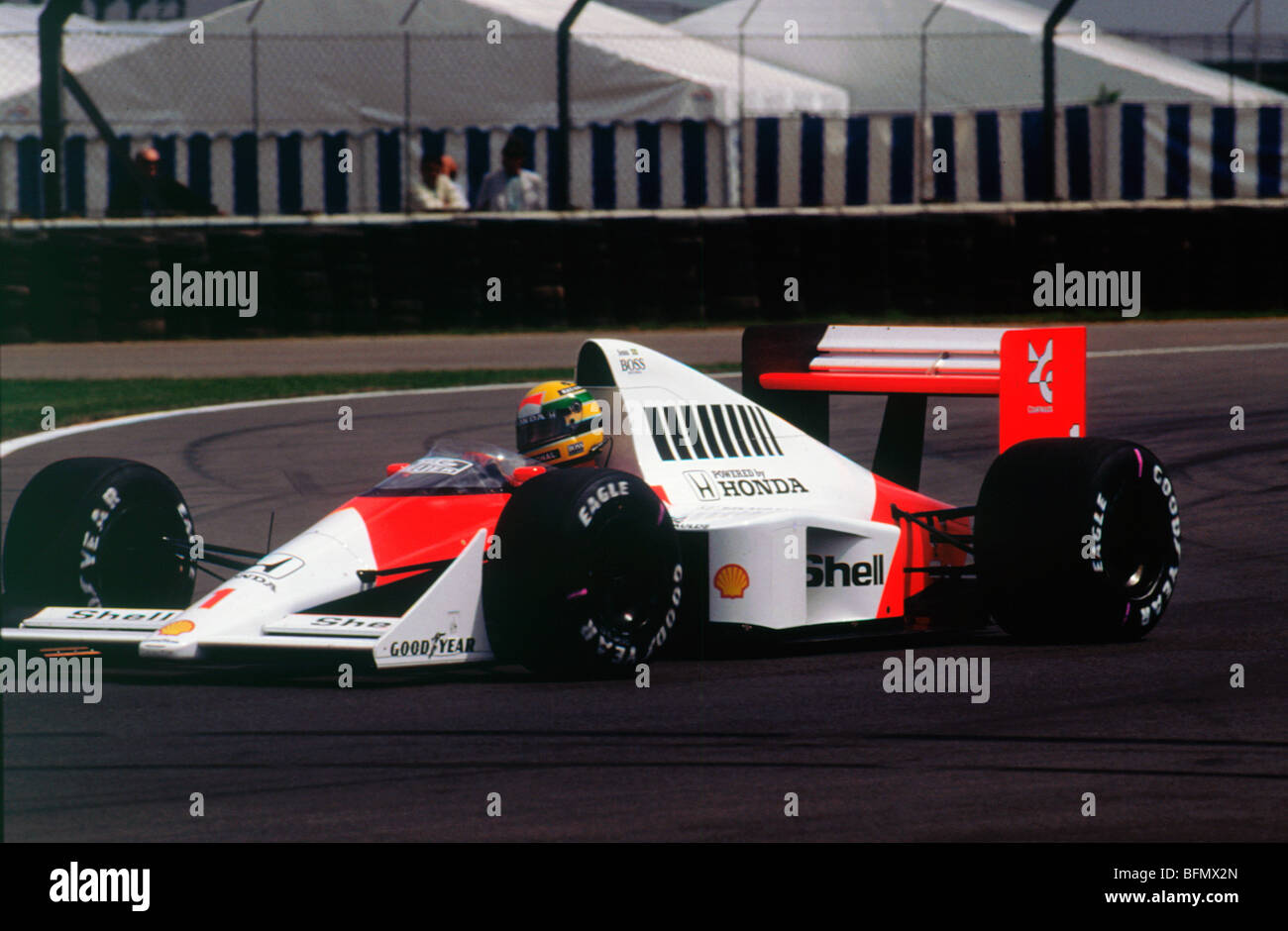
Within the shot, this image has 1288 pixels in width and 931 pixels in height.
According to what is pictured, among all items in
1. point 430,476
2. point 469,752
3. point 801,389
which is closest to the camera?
point 469,752

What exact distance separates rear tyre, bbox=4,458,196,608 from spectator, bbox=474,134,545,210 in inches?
411

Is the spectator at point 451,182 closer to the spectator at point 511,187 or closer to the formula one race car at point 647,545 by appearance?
the spectator at point 511,187

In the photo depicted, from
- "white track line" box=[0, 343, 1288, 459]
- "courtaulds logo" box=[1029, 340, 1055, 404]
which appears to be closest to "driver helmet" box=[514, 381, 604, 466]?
"courtaulds logo" box=[1029, 340, 1055, 404]

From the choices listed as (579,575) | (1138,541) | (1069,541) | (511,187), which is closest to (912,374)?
(1138,541)

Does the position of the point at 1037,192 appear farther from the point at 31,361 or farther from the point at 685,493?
the point at 685,493

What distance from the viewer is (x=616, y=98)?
2556cm

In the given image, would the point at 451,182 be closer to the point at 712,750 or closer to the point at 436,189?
the point at 436,189

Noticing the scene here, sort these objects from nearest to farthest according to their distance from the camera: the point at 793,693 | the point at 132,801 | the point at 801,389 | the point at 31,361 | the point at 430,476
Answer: the point at 132,801
the point at 793,693
the point at 430,476
the point at 801,389
the point at 31,361

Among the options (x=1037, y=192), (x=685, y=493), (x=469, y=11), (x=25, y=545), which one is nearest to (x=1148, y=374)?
(x=1037, y=192)

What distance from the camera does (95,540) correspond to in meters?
7.26

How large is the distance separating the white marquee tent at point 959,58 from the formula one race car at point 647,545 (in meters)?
19.9

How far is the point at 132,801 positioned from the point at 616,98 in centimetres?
2106

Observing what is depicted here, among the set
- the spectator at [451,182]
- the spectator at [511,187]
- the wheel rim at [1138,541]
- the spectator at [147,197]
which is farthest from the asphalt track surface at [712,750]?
the spectator at [147,197]

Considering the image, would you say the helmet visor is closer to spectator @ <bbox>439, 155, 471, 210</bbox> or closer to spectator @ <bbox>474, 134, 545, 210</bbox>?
spectator @ <bbox>474, 134, 545, 210</bbox>
